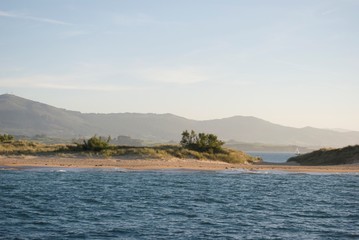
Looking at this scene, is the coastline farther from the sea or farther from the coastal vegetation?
the sea

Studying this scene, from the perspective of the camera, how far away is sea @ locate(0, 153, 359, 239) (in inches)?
1059

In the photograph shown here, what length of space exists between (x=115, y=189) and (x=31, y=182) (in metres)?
9.50

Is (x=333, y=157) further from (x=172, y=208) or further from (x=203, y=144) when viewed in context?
(x=172, y=208)

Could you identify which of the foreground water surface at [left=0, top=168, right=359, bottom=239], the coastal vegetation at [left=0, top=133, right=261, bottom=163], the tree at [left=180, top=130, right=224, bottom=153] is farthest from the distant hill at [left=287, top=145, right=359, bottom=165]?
the foreground water surface at [left=0, top=168, right=359, bottom=239]

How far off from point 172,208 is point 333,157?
222ft

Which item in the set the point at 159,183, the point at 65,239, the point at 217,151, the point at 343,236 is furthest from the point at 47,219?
the point at 217,151

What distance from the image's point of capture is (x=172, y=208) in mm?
35188

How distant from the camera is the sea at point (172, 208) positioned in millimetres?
26891

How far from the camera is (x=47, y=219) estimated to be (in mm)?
29766

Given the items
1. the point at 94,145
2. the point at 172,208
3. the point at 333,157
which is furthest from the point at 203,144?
the point at 172,208

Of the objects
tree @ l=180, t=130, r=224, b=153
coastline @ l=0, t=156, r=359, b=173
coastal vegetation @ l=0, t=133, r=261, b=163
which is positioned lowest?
coastline @ l=0, t=156, r=359, b=173

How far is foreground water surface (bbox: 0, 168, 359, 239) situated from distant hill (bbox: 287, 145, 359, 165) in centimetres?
3502

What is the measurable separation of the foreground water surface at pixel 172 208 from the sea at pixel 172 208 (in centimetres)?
5

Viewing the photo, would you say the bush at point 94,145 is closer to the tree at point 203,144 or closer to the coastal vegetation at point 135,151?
the coastal vegetation at point 135,151
